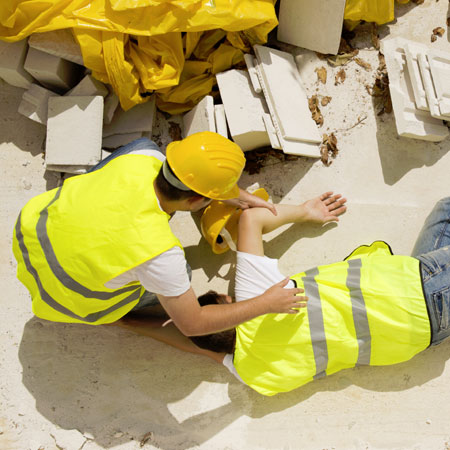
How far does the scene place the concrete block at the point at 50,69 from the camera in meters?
2.68

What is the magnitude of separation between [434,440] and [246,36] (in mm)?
2590

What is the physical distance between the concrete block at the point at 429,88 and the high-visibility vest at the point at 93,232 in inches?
66.9

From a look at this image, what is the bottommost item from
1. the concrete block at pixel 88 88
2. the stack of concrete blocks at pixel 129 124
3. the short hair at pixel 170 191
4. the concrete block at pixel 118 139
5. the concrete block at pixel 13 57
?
the concrete block at pixel 118 139

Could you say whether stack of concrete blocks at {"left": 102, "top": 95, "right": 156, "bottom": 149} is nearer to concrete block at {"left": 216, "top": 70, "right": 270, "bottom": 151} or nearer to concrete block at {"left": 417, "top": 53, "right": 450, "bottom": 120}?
concrete block at {"left": 216, "top": 70, "right": 270, "bottom": 151}

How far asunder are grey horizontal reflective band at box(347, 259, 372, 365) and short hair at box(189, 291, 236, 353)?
2.31ft

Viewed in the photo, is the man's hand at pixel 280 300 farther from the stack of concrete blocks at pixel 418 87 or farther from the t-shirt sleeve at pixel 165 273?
the stack of concrete blocks at pixel 418 87

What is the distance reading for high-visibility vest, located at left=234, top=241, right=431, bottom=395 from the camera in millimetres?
2330

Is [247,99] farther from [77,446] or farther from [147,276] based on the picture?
[77,446]

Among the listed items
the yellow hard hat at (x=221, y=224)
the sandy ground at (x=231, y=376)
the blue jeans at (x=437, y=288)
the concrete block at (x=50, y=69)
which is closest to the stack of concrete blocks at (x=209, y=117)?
the sandy ground at (x=231, y=376)

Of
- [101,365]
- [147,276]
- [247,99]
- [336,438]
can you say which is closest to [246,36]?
[247,99]

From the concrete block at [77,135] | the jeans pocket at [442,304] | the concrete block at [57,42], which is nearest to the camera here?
the jeans pocket at [442,304]

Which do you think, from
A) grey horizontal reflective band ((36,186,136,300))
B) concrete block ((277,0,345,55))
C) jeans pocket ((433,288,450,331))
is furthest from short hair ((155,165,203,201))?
concrete block ((277,0,345,55))

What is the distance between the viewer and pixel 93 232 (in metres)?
1.87

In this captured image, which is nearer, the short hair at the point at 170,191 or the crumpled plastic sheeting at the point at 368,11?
the short hair at the point at 170,191
